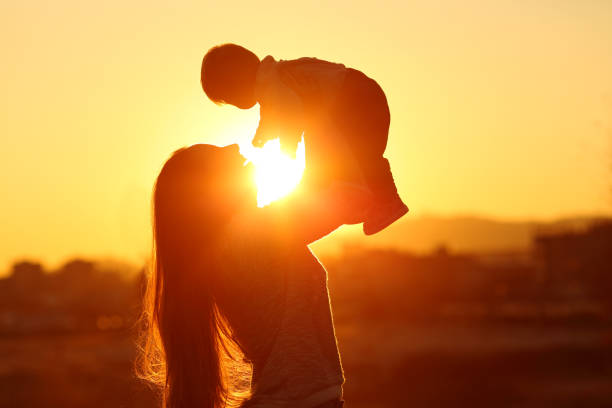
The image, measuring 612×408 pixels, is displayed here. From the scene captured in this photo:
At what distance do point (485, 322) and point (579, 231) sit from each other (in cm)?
3226

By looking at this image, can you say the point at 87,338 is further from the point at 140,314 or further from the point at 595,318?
the point at 140,314

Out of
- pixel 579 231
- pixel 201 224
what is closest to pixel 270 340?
pixel 201 224

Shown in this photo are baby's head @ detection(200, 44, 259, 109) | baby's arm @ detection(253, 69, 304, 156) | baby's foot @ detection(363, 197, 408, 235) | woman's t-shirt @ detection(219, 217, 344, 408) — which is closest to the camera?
woman's t-shirt @ detection(219, 217, 344, 408)

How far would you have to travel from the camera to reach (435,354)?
51.4 m

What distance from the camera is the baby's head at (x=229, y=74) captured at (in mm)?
3555

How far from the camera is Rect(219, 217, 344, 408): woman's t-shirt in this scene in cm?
263

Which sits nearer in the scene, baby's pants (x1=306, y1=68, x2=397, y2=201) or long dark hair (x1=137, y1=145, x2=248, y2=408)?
long dark hair (x1=137, y1=145, x2=248, y2=408)

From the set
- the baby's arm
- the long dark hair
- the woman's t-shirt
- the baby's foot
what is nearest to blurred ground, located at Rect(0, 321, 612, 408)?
the baby's arm

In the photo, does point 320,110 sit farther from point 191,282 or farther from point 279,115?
point 191,282

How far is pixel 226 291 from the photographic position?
2805 millimetres

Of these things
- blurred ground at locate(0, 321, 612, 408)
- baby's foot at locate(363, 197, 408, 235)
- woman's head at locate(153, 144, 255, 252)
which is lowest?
blurred ground at locate(0, 321, 612, 408)

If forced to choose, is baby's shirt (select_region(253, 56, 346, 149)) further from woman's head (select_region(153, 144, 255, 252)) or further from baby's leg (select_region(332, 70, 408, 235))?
woman's head (select_region(153, 144, 255, 252))

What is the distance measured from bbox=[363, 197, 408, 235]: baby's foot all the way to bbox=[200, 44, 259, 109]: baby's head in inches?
25.5

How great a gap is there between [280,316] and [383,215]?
662 mm
